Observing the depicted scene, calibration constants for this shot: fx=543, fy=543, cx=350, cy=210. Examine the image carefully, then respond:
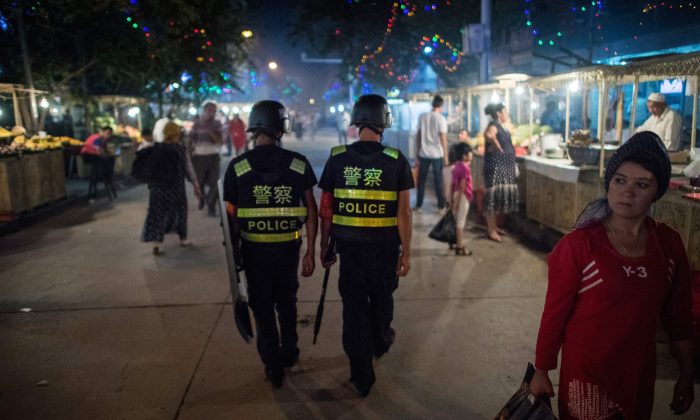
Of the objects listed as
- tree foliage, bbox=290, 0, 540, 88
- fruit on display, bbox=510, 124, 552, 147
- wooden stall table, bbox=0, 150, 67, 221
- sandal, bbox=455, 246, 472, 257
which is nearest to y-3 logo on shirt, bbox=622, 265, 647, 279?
sandal, bbox=455, 246, 472, 257

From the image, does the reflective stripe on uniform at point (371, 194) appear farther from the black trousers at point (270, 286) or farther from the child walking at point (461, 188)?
the child walking at point (461, 188)

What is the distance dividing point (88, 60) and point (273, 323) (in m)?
16.3

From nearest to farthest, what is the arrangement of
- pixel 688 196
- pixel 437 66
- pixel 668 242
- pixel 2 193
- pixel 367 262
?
pixel 668 242, pixel 367 262, pixel 688 196, pixel 2 193, pixel 437 66

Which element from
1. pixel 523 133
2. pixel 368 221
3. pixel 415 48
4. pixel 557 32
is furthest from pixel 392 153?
pixel 415 48

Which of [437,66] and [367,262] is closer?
[367,262]

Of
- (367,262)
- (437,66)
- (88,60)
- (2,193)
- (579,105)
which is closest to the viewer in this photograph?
(367,262)

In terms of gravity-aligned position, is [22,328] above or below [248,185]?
below

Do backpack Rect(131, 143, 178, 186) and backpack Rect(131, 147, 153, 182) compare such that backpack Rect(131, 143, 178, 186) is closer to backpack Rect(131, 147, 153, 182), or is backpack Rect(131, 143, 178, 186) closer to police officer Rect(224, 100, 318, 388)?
backpack Rect(131, 147, 153, 182)

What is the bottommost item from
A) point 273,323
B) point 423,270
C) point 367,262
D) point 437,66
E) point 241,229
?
point 423,270

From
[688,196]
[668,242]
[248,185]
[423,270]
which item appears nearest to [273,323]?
[248,185]

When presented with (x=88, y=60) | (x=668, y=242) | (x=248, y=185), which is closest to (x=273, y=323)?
(x=248, y=185)

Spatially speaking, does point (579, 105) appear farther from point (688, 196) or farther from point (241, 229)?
point (241, 229)

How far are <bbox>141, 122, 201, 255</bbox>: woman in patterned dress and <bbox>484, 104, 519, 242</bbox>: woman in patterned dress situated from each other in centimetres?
447

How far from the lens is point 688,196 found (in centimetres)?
517
